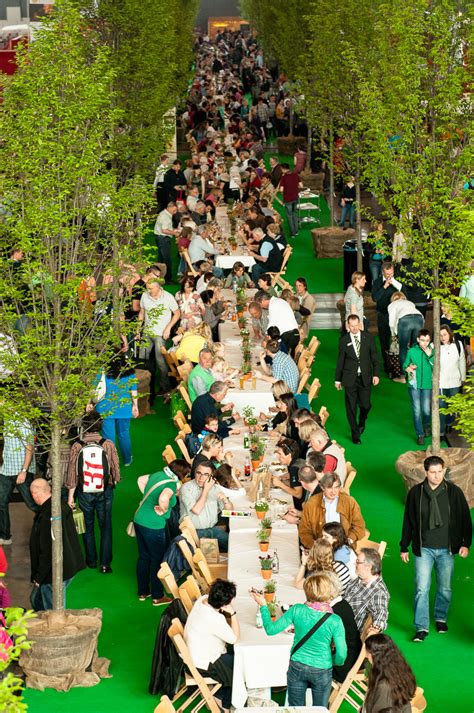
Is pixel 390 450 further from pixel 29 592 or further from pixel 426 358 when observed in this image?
pixel 29 592

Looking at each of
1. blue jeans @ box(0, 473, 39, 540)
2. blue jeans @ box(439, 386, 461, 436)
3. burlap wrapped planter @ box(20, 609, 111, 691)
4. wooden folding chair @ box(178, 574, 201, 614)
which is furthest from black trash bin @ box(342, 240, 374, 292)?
burlap wrapped planter @ box(20, 609, 111, 691)

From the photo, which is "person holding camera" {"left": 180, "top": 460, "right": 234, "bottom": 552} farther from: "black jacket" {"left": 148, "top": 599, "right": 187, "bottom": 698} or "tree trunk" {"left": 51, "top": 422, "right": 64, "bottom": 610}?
"black jacket" {"left": 148, "top": 599, "right": 187, "bottom": 698}

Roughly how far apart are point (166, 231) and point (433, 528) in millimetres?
14262

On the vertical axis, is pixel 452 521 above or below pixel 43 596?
above

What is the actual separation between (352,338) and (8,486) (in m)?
4.70

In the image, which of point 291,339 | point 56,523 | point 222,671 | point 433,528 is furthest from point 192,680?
point 291,339

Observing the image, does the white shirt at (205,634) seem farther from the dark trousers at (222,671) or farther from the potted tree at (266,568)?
the potted tree at (266,568)

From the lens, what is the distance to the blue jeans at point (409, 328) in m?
18.0

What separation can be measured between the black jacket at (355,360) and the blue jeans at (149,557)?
14.9 ft

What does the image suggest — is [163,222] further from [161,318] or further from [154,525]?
[154,525]

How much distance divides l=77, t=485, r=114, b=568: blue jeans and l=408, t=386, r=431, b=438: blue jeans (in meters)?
4.74

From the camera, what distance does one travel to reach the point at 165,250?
2530cm

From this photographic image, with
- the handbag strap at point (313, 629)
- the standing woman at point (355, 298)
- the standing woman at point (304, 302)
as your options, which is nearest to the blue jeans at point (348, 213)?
the standing woman at point (304, 302)

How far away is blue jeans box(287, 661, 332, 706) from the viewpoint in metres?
9.27
